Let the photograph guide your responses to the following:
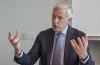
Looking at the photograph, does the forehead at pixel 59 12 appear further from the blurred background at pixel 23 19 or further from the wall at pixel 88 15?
the blurred background at pixel 23 19

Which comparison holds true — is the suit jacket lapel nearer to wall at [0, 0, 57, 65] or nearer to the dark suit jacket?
the dark suit jacket

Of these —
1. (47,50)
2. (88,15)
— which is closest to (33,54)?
(47,50)

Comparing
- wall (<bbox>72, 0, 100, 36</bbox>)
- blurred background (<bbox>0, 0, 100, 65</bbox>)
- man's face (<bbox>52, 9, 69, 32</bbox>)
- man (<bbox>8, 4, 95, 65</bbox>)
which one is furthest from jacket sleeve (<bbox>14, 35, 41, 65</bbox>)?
blurred background (<bbox>0, 0, 100, 65</bbox>)

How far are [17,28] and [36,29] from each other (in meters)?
0.23

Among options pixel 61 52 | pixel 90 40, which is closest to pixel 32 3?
pixel 90 40

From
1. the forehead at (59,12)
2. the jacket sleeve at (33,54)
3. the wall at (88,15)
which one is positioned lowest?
the jacket sleeve at (33,54)

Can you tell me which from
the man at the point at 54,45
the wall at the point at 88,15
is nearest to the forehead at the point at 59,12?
the man at the point at 54,45

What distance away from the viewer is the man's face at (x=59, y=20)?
1.62 m

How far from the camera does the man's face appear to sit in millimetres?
1625

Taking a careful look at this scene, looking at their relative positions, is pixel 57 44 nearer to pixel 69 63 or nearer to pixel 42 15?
pixel 69 63

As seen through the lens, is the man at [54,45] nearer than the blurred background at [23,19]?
Result: Yes

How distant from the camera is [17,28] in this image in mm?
2475

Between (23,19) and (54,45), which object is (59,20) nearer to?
(54,45)

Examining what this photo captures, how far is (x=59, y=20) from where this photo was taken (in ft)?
5.41
